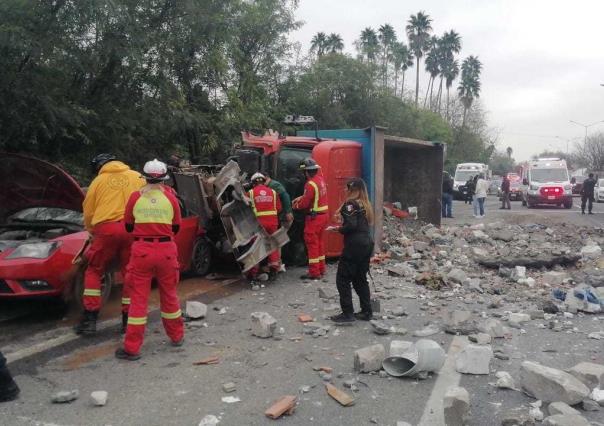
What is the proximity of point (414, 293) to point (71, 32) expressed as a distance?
19.2ft

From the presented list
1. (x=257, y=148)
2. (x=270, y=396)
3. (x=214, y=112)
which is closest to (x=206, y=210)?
(x=257, y=148)

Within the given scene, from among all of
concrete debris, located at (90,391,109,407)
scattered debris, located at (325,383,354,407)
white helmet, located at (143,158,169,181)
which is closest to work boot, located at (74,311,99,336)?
white helmet, located at (143,158,169,181)

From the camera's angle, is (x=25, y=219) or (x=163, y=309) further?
(x=25, y=219)

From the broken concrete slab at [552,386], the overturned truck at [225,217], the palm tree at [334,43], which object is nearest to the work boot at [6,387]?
the broken concrete slab at [552,386]

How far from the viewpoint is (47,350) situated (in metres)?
4.99

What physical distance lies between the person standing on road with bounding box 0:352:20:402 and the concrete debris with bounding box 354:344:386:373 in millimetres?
2460

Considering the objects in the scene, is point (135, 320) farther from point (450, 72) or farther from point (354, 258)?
point (450, 72)

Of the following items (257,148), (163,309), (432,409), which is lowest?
(432,409)

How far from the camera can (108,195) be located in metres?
5.49

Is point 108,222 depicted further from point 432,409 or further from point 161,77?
point 161,77

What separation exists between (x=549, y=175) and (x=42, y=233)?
23968 mm

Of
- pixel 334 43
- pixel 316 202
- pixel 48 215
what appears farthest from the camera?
pixel 334 43

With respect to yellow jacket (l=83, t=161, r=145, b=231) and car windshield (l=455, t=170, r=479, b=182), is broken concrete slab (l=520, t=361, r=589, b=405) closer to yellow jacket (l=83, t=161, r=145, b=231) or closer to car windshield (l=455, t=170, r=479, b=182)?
yellow jacket (l=83, t=161, r=145, b=231)

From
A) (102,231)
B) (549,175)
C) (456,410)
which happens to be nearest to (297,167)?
(102,231)
